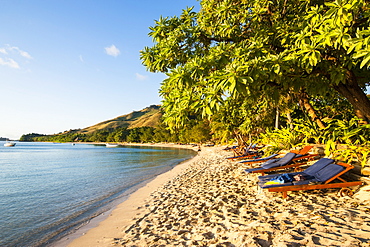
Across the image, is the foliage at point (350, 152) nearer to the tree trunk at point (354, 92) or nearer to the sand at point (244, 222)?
the tree trunk at point (354, 92)

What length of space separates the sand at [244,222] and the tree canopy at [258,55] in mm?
2346

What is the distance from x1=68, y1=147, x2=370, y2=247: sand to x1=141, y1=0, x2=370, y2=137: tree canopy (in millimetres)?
2346

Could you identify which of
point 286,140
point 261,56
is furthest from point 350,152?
point 286,140

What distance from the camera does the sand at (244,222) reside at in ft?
12.1

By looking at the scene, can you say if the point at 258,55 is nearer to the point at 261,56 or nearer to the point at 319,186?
the point at 261,56

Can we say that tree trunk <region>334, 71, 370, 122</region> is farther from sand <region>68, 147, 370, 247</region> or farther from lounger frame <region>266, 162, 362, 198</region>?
sand <region>68, 147, 370, 247</region>

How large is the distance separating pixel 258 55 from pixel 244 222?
148 inches

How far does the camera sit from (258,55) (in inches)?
201

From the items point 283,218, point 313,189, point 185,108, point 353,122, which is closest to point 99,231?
point 185,108

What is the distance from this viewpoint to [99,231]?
5.75 metres

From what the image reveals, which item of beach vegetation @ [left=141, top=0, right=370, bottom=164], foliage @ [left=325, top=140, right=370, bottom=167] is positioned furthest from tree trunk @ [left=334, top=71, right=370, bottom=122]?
foliage @ [left=325, top=140, right=370, bottom=167]

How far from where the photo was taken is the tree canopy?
410cm

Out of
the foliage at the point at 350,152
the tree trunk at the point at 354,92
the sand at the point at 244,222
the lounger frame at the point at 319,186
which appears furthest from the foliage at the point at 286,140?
the lounger frame at the point at 319,186

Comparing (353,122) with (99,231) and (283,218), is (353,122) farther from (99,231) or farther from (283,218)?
(99,231)
